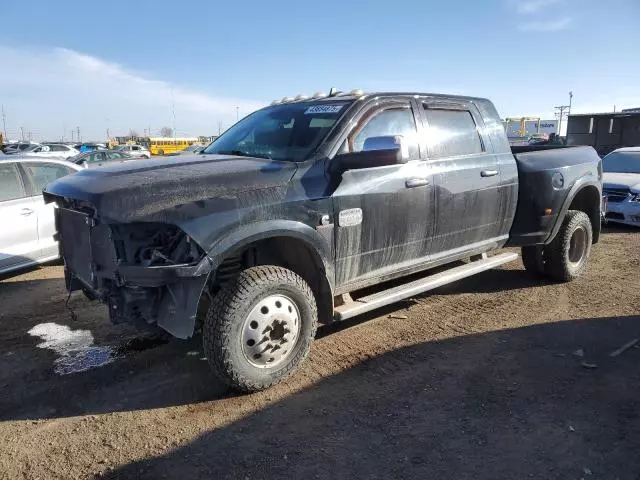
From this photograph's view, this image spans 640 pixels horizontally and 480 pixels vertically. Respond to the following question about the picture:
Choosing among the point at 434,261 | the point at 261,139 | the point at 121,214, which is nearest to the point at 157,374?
the point at 121,214

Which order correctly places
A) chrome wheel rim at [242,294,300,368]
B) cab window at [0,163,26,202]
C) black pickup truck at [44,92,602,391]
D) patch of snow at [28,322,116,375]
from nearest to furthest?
black pickup truck at [44,92,602,391] → chrome wheel rim at [242,294,300,368] → patch of snow at [28,322,116,375] → cab window at [0,163,26,202]

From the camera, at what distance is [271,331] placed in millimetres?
3531

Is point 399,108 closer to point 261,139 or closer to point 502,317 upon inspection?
point 261,139

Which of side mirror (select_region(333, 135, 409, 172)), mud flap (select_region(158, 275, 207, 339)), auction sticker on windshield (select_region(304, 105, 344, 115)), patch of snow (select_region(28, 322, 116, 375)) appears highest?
auction sticker on windshield (select_region(304, 105, 344, 115))

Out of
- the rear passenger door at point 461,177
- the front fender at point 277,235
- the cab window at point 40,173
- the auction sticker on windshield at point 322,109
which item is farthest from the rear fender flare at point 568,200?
the cab window at point 40,173

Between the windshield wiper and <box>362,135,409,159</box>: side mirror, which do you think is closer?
<box>362,135,409,159</box>: side mirror

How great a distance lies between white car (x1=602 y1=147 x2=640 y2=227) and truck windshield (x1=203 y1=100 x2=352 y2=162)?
760 cm

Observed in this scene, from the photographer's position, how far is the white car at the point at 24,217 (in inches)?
240

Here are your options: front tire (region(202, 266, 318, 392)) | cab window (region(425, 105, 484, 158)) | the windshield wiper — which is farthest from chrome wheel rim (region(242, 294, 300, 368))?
cab window (region(425, 105, 484, 158))

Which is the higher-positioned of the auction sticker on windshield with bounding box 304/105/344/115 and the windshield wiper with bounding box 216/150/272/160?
the auction sticker on windshield with bounding box 304/105/344/115

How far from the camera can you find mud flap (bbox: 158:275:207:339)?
3137mm

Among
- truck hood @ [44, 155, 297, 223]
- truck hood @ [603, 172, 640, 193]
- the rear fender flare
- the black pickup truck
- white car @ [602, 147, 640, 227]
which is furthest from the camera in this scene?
truck hood @ [603, 172, 640, 193]

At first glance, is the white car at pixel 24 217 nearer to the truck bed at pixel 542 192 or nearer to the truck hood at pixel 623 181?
the truck bed at pixel 542 192

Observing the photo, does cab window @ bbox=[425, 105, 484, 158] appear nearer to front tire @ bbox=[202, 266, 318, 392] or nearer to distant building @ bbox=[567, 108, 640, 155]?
front tire @ bbox=[202, 266, 318, 392]
